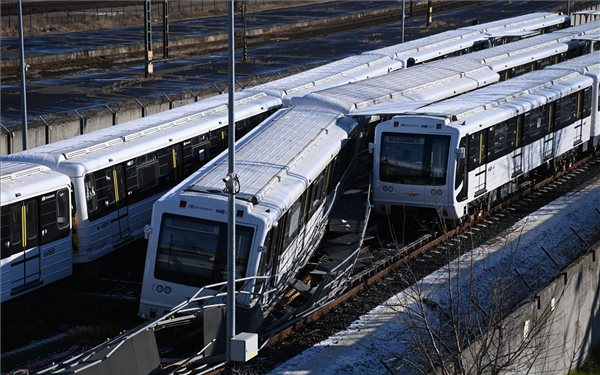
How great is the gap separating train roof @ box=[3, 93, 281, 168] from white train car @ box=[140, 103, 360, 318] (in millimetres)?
2167

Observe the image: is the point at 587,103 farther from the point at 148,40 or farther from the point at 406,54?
the point at 148,40

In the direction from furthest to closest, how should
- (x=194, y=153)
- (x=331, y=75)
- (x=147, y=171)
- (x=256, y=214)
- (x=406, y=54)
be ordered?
1. (x=406, y=54)
2. (x=331, y=75)
3. (x=194, y=153)
4. (x=147, y=171)
5. (x=256, y=214)

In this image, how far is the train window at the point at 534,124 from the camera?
102 feet

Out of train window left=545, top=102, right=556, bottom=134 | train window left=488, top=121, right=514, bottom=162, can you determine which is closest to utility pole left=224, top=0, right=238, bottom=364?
train window left=488, top=121, right=514, bottom=162

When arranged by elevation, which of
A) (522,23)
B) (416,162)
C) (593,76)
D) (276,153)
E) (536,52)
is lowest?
(416,162)

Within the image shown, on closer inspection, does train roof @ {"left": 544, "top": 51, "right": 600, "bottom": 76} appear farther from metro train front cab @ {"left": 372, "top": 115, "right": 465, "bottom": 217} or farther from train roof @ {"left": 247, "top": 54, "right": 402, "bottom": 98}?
metro train front cab @ {"left": 372, "top": 115, "right": 465, "bottom": 217}

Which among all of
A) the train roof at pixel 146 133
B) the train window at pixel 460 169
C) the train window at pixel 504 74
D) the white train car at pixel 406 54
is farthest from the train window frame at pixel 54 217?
the train window at pixel 504 74

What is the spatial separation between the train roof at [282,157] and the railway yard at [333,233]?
0.07m

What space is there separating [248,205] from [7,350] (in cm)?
511

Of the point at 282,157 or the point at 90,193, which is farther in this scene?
the point at 282,157

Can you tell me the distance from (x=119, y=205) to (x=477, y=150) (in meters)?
9.37

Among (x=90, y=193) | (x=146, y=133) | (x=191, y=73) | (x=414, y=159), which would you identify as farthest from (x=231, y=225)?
(x=191, y=73)

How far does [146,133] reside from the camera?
82.0 feet

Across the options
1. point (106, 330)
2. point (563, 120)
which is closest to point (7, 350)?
point (106, 330)
